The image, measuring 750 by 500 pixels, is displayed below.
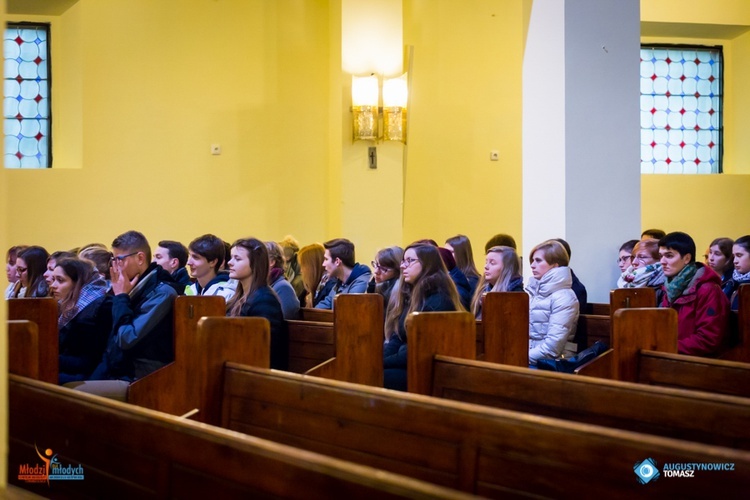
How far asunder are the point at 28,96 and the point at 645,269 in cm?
657

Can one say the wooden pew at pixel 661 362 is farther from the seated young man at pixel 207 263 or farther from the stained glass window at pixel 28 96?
the stained glass window at pixel 28 96

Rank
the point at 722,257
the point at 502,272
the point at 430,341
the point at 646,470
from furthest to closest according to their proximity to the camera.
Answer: the point at 722,257 < the point at 502,272 < the point at 430,341 < the point at 646,470

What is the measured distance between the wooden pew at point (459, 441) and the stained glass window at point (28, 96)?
24.4 feet

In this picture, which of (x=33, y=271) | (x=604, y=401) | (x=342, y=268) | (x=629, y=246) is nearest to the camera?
(x=604, y=401)

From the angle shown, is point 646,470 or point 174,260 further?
point 174,260

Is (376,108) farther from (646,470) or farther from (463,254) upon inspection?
(646,470)

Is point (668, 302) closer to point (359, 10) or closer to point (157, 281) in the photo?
point (157, 281)

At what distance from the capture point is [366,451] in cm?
217

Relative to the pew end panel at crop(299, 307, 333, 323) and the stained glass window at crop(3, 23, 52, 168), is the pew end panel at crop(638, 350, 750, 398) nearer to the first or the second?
the pew end panel at crop(299, 307, 333, 323)

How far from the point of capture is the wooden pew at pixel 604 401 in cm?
200

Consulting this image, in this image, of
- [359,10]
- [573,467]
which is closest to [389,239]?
[359,10]

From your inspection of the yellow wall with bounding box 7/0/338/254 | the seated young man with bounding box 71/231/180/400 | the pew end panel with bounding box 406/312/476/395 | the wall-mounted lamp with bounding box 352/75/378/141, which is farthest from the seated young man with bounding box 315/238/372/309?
the yellow wall with bounding box 7/0/338/254

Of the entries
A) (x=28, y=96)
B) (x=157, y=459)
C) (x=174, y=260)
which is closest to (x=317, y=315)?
(x=174, y=260)

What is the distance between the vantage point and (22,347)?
2.65 meters
